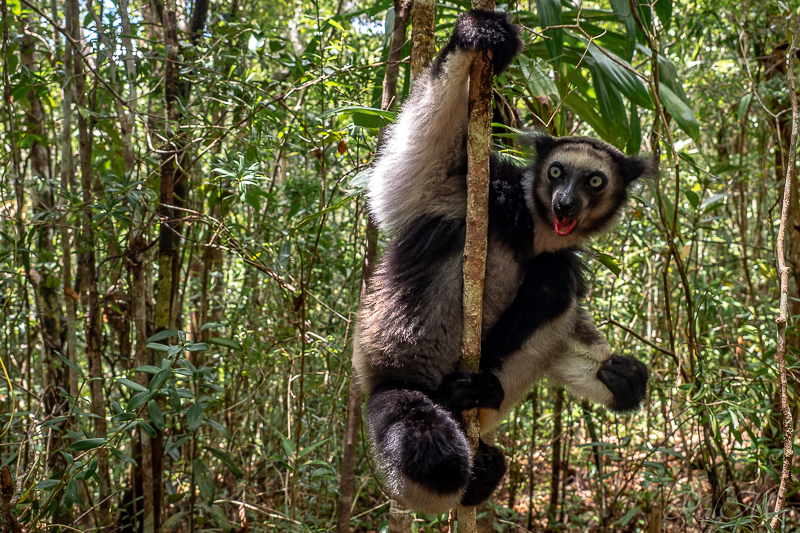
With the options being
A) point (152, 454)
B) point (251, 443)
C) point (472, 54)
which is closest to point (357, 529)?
point (251, 443)

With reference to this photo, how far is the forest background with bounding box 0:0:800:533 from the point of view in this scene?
341cm

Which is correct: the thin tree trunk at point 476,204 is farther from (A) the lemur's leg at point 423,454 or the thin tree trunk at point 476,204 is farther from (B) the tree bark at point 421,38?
(B) the tree bark at point 421,38

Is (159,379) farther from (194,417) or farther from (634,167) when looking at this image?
(634,167)

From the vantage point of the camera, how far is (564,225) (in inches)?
124

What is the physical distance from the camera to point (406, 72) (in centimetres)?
429

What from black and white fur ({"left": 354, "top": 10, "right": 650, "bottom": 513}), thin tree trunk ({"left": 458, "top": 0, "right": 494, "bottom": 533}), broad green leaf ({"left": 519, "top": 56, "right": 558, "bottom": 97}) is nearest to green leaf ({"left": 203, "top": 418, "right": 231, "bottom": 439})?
black and white fur ({"left": 354, "top": 10, "right": 650, "bottom": 513})

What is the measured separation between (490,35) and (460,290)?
49.1 inches

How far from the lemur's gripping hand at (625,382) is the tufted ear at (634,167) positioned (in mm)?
1131

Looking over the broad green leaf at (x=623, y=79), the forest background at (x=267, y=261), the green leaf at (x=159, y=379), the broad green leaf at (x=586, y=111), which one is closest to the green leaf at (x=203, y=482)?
the forest background at (x=267, y=261)

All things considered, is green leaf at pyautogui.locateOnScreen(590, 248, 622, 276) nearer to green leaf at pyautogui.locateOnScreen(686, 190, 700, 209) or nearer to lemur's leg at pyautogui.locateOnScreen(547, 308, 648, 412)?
lemur's leg at pyautogui.locateOnScreen(547, 308, 648, 412)

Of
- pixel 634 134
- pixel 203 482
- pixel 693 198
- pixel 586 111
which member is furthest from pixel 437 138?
pixel 203 482

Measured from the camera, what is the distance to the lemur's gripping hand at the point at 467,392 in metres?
2.78

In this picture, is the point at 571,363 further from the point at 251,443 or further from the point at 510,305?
the point at 251,443

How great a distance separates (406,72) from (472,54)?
177 cm
